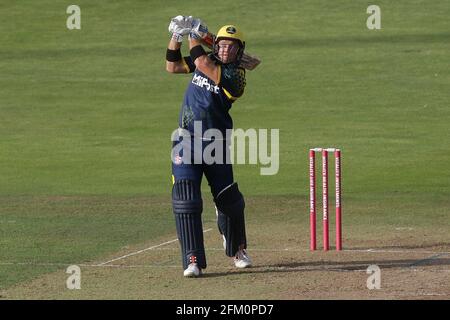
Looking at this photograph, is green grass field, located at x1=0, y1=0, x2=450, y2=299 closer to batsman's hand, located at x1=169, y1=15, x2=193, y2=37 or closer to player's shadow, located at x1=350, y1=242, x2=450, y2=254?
player's shadow, located at x1=350, y1=242, x2=450, y2=254

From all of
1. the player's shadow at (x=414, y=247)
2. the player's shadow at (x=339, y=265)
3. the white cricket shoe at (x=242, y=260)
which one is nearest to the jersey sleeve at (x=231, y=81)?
the white cricket shoe at (x=242, y=260)

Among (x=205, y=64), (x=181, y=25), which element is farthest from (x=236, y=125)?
(x=205, y=64)

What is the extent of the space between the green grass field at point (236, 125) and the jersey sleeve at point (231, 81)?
1843 mm

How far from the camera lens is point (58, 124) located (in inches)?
1030

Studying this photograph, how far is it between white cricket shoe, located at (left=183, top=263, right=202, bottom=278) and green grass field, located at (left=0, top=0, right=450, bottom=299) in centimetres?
10

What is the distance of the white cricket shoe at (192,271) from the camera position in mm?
12117

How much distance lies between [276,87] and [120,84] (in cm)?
391

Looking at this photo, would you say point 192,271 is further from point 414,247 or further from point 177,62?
point 414,247

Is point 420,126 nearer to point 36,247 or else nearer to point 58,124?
point 58,124

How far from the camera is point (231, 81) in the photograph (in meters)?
12.3

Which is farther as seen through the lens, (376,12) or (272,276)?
(376,12)

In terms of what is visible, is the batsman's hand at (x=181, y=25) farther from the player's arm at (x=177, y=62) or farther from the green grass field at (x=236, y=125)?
the green grass field at (x=236, y=125)

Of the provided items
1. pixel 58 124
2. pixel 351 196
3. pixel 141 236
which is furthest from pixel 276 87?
pixel 141 236

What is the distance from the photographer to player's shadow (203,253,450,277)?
41.0 feet
